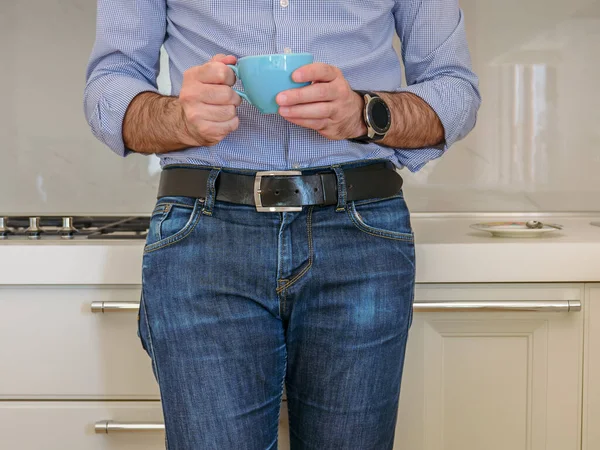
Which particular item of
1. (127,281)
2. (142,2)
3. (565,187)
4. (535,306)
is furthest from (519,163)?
(142,2)

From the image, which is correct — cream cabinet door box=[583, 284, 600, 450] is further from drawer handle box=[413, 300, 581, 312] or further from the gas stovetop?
the gas stovetop

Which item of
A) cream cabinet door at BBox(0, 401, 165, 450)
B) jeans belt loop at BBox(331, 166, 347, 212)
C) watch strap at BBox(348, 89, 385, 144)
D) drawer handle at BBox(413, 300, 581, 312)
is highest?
watch strap at BBox(348, 89, 385, 144)

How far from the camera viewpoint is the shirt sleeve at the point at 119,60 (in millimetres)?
875

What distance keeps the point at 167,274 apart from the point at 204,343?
0.29 feet

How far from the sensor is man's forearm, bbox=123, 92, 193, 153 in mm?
814

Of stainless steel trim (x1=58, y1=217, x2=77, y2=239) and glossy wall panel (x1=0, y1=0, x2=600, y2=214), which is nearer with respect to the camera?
stainless steel trim (x1=58, y1=217, x2=77, y2=239)

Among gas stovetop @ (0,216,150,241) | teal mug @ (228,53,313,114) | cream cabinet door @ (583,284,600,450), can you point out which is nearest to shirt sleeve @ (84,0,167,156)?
teal mug @ (228,53,313,114)

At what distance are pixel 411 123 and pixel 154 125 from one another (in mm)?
292

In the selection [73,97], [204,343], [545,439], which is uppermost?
[73,97]

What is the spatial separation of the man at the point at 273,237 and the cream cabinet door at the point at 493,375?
0.35 m

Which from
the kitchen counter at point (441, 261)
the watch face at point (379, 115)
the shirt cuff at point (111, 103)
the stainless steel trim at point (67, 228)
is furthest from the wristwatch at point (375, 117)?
the stainless steel trim at point (67, 228)

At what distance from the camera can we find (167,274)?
843mm

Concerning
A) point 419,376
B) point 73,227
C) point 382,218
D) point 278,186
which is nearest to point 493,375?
point 419,376

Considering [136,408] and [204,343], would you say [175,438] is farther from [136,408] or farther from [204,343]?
[136,408]
